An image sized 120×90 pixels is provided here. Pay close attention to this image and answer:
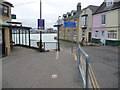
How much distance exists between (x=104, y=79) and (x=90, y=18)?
23319mm

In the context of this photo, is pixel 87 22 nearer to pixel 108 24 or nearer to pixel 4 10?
pixel 108 24

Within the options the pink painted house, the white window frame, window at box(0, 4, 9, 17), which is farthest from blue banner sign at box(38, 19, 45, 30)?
the pink painted house

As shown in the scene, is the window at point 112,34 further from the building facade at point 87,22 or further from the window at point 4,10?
the window at point 4,10

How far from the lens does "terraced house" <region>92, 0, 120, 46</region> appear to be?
61.9 feet

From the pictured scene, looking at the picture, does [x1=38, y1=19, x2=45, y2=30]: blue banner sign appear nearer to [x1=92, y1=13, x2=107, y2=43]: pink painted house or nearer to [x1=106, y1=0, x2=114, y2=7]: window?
[x1=92, y1=13, x2=107, y2=43]: pink painted house

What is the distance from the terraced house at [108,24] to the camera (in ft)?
61.9

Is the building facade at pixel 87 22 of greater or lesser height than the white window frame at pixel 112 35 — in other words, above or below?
above

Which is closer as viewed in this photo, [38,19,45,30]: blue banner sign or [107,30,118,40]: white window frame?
[38,19,45,30]: blue banner sign

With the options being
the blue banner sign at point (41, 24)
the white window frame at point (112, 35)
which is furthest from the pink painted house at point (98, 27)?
the blue banner sign at point (41, 24)

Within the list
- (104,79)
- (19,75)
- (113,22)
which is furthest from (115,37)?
(19,75)

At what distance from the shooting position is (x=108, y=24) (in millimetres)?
20734

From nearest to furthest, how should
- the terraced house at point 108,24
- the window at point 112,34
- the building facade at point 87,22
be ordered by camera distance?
the terraced house at point 108,24 < the window at point 112,34 < the building facade at point 87,22

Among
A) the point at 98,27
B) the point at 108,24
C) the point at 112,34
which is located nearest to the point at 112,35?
the point at 112,34

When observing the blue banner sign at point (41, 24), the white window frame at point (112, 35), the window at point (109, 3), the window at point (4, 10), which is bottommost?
the white window frame at point (112, 35)
